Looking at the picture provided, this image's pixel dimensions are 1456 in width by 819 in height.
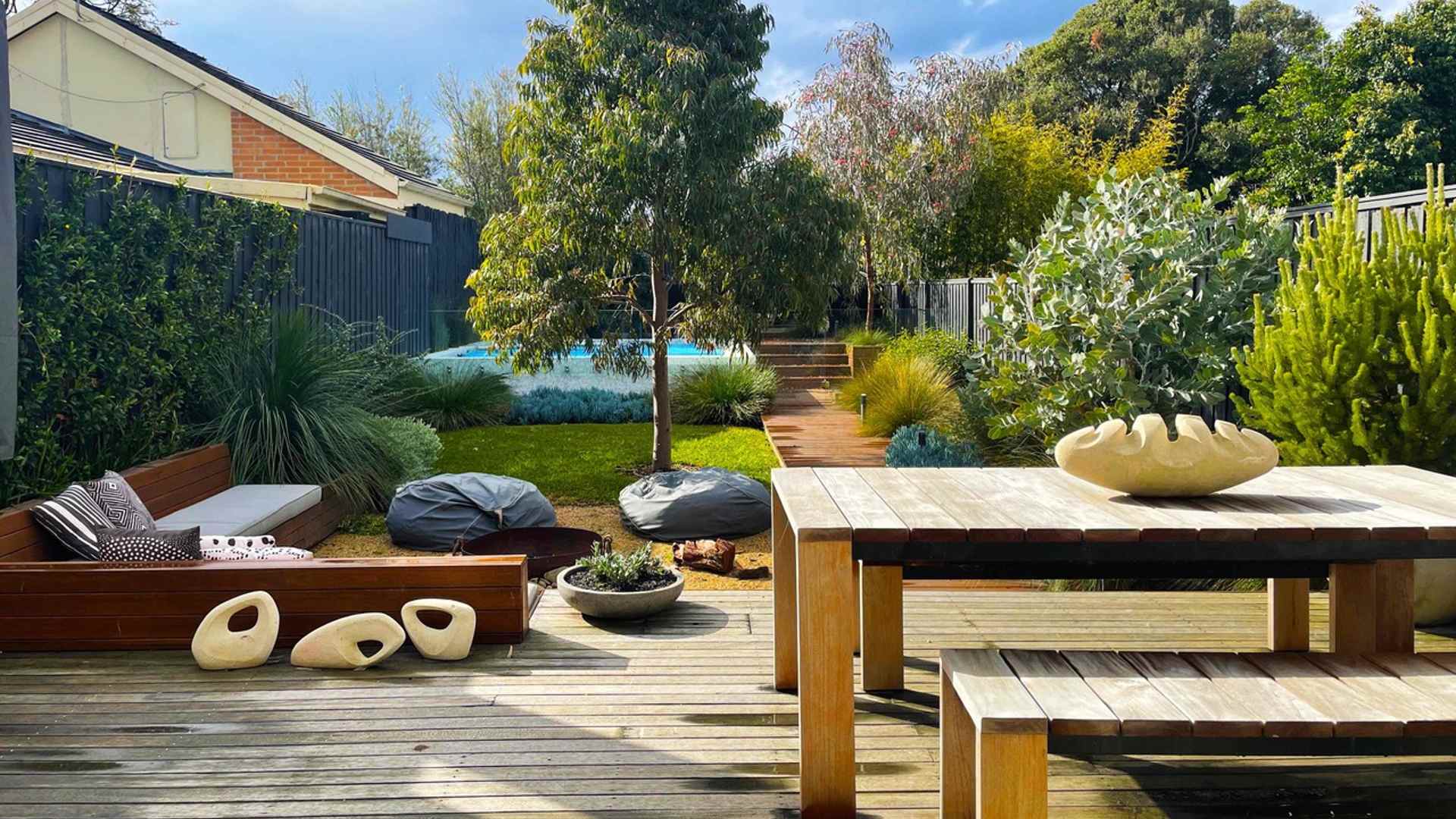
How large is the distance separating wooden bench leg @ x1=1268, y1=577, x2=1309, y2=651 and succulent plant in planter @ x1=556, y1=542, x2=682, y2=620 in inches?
77.0

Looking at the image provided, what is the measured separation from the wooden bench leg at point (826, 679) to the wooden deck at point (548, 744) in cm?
12

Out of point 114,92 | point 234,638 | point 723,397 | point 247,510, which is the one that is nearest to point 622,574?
point 234,638

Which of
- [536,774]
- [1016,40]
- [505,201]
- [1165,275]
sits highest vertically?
[1016,40]

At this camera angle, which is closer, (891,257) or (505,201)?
(891,257)

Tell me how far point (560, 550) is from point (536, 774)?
2649 mm

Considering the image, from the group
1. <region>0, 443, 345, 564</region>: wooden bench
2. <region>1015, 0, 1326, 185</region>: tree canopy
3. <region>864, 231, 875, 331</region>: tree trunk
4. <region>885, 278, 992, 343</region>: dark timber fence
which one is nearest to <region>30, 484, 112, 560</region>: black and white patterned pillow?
<region>0, 443, 345, 564</region>: wooden bench

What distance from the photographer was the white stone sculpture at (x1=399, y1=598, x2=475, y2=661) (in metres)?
3.49

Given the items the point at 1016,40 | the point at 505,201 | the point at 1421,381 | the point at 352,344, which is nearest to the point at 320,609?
the point at 1421,381

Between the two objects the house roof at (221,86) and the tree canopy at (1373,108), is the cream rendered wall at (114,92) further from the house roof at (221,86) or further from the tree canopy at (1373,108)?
the tree canopy at (1373,108)

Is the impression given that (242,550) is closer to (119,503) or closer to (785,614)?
(119,503)

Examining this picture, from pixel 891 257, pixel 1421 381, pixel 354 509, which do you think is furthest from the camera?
pixel 891 257

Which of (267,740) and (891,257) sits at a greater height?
(891,257)

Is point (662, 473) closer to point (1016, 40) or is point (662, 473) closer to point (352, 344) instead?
point (352, 344)

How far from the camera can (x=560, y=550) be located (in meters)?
5.26
